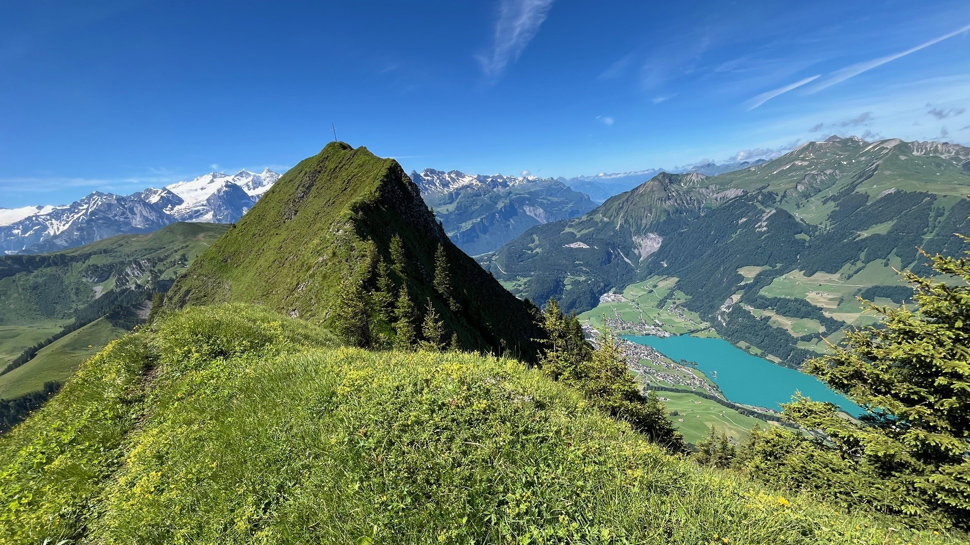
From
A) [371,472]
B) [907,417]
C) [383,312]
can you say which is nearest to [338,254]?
[383,312]

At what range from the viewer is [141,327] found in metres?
15.3

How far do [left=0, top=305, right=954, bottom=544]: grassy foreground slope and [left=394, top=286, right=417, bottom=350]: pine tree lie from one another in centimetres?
2902

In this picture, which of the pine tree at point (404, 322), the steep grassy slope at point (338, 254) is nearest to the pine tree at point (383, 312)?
the pine tree at point (404, 322)

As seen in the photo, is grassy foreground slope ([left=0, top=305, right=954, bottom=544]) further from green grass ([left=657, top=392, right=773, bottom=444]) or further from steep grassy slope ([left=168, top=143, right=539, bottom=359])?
green grass ([left=657, top=392, right=773, bottom=444])

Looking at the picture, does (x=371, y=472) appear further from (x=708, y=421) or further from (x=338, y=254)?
(x=708, y=421)

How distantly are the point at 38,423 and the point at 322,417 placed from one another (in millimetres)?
9381

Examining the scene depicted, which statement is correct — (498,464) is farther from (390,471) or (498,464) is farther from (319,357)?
(319,357)

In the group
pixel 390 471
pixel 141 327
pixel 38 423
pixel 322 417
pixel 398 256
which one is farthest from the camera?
pixel 398 256

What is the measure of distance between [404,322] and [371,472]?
36.0 m

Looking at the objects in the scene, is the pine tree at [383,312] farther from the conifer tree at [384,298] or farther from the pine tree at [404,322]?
the pine tree at [404,322]

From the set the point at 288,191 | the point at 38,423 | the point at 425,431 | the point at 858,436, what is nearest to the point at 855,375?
the point at 858,436

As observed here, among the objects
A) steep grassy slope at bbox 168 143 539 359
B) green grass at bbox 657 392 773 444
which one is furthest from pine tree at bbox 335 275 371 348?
green grass at bbox 657 392 773 444

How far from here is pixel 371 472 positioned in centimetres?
598

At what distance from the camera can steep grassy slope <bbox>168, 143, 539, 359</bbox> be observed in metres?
58.8
